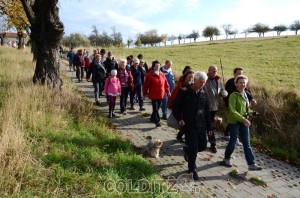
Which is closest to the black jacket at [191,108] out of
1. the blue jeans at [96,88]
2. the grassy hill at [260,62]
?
the grassy hill at [260,62]

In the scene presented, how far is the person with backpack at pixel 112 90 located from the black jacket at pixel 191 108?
447cm

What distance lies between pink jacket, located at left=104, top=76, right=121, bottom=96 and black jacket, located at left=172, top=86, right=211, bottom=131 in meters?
4.53

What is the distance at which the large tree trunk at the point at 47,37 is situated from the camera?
1150cm

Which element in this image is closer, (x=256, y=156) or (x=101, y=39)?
(x=256, y=156)

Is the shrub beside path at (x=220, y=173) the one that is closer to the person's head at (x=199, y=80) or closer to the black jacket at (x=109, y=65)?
the person's head at (x=199, y=80)

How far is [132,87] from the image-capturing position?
36.7ft

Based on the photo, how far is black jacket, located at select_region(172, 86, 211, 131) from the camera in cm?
592

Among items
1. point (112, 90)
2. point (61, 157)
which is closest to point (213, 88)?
point (112, 90)

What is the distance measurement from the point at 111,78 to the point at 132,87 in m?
1.01

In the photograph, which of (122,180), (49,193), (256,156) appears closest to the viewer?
(49,193)

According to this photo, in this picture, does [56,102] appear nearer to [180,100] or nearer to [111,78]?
[111,78]

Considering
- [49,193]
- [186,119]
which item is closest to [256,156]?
[186,119]

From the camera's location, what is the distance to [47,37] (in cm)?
1171

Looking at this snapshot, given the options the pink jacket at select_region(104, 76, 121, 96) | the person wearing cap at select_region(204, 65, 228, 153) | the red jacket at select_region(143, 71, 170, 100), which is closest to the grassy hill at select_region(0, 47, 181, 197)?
the pink jacket at select_region(104, 76, 121, 96)
